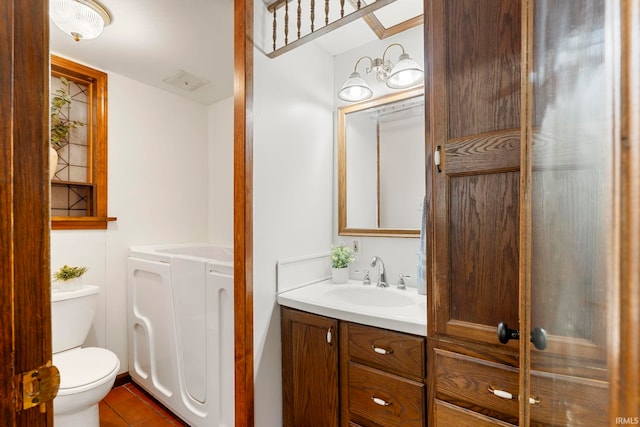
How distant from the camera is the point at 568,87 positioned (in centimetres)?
48

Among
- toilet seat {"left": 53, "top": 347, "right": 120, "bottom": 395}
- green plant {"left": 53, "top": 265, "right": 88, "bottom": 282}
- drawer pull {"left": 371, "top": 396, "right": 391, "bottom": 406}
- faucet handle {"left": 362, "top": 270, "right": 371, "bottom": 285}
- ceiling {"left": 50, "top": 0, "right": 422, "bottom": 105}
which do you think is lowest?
toilet seat {"left": 53, "top": 347, "right": 120, "bottom": 395}

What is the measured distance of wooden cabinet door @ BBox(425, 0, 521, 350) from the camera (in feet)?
2.99

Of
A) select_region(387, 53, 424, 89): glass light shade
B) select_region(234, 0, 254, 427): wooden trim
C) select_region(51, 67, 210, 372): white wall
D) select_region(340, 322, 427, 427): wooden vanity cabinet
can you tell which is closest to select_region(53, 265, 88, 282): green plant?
select_region(51, 67, 210, 372): white wall

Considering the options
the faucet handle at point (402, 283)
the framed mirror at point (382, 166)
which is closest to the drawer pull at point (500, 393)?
the faucet handle at point (402, 283)

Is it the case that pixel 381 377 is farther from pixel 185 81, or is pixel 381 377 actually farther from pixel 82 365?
pixel 185 81

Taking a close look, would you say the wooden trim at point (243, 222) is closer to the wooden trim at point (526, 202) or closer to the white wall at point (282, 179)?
the white wall at point (282, 179)

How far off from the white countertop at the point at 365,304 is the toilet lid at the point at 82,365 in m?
1.02

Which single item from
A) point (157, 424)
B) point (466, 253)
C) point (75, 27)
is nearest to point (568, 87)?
point (466, 253)

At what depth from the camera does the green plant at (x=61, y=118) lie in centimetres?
202

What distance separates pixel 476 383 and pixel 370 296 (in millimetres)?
818

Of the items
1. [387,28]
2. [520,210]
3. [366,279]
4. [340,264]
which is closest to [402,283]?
[366,279]

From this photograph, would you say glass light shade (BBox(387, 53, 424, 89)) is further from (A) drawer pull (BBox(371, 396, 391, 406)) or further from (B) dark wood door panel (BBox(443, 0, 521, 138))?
(A) drawer pull (BBox(371, 396, 391, 406))

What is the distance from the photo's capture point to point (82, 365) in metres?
1.66

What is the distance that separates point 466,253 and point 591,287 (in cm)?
64
